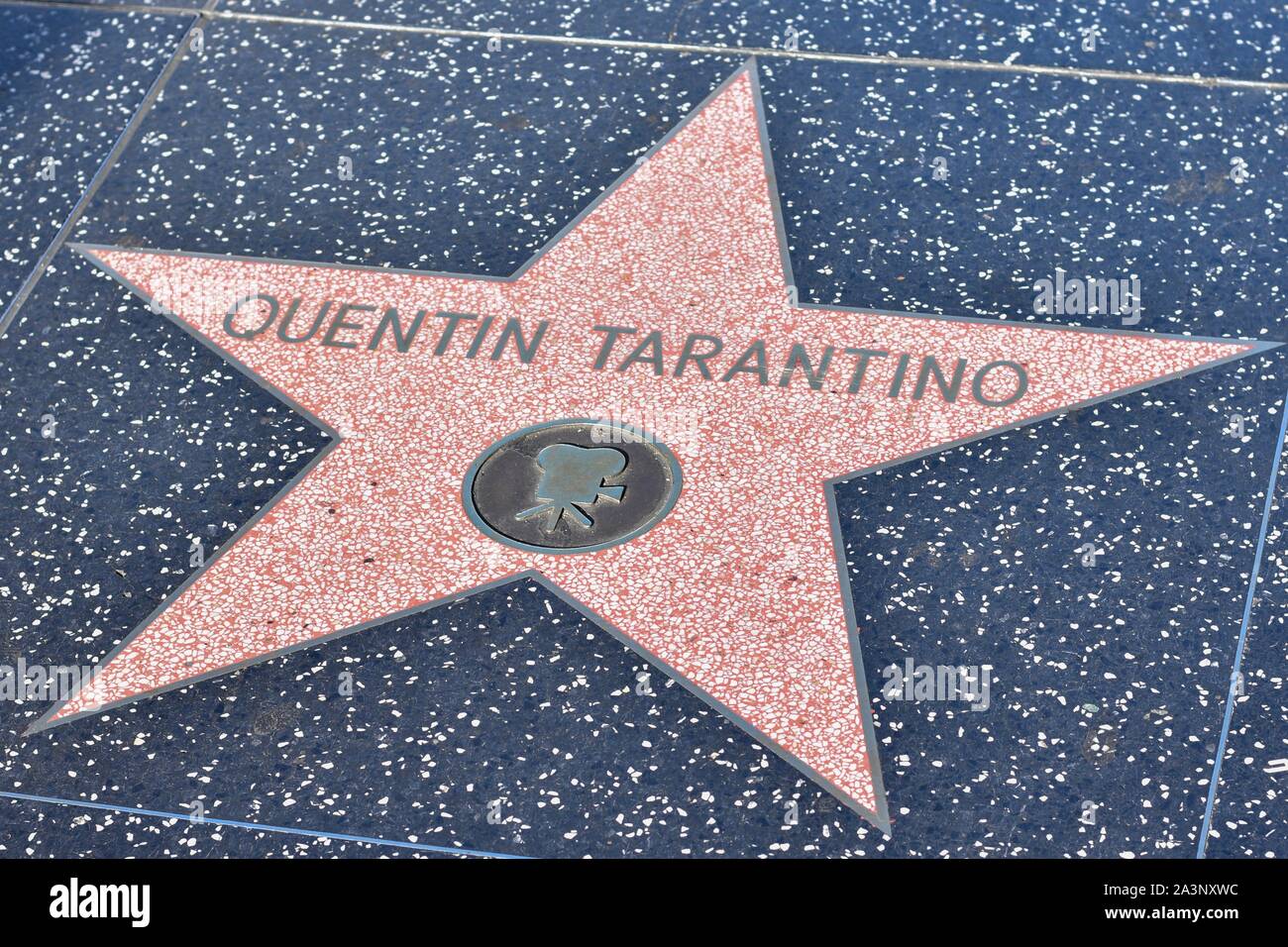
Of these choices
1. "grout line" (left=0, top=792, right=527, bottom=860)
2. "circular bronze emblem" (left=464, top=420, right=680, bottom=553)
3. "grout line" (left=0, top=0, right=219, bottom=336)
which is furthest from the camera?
"grout line" (left=0, top=0, right=219, bottom=336)

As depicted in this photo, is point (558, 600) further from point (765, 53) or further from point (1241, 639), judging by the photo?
point (765, 53)

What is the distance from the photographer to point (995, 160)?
364cm

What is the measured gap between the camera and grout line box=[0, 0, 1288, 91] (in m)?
3.92

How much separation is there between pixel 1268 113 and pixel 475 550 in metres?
2.48

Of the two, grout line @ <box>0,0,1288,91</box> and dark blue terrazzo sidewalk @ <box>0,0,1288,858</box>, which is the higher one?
grout line @ <box>0,0,1288,91</box>

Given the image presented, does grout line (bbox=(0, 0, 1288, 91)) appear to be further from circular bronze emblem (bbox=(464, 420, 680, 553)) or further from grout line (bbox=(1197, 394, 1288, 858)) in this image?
circular bronze emblem (bbox=(464, 420, 680, 553))

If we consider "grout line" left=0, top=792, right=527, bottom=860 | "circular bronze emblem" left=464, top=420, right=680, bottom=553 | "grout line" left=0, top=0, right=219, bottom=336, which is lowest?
"grout line" left=0, top=792, right=527, bottom=860

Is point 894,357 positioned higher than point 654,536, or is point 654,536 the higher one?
point 894,357

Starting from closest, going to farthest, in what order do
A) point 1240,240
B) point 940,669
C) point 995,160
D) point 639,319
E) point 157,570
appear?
point 940,669, point 157,570, point 639,319, point 1240,240, point 995,160

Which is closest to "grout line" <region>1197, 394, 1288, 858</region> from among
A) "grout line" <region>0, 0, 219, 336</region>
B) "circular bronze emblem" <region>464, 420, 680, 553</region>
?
"circular bronze emblem" <region>464, 420, 680, 553</region>

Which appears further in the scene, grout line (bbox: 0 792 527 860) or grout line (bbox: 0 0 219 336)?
grout line (bbox: 0 0 219 336)

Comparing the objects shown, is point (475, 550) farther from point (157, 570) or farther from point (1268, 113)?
point (1268, 113)

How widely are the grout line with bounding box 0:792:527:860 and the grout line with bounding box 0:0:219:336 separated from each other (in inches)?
50.5

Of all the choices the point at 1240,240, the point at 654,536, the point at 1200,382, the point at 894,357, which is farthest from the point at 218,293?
the point at 1240,240
